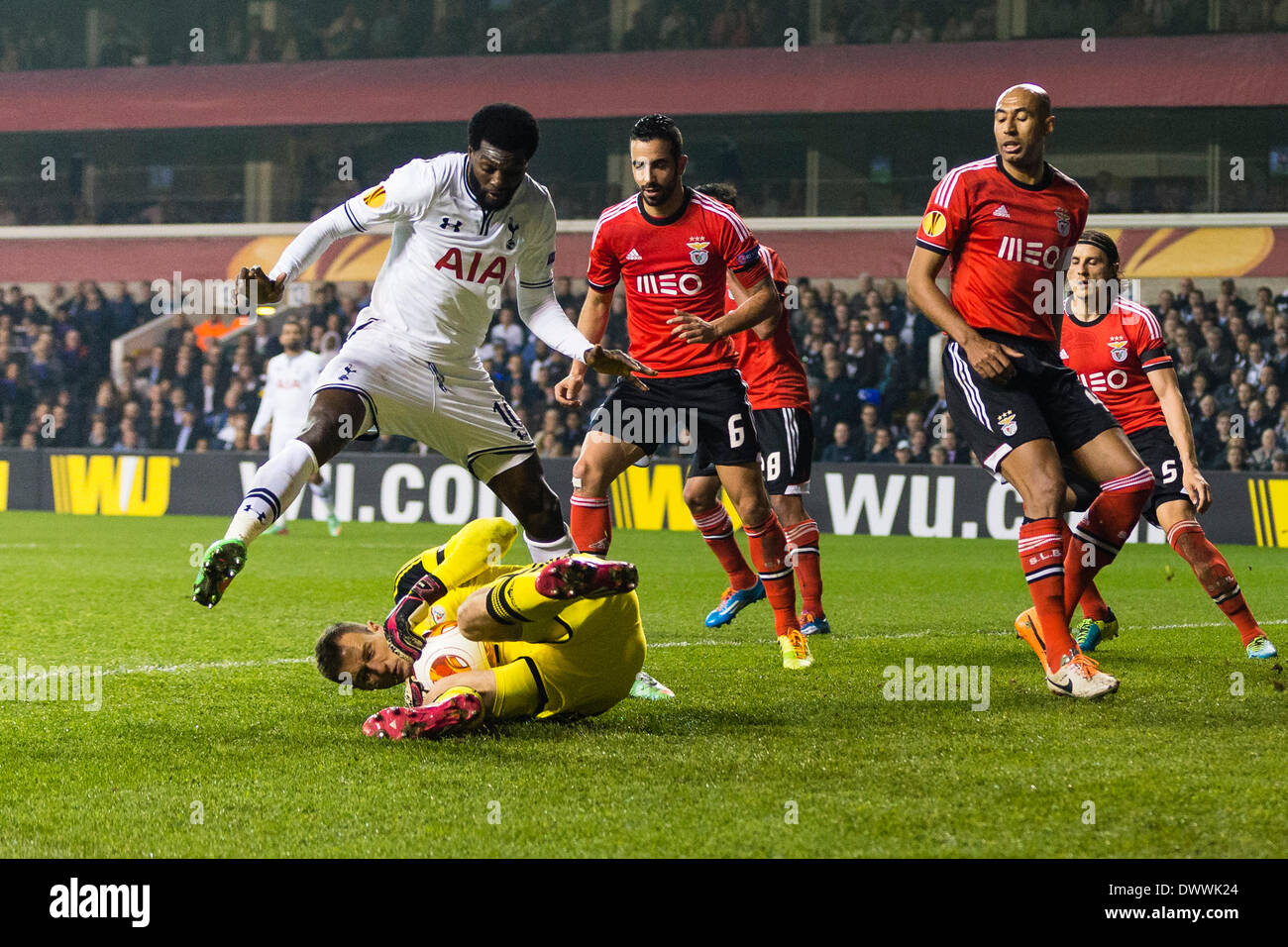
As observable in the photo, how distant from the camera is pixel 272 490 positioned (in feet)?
15.8

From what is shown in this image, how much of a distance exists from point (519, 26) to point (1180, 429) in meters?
22.2

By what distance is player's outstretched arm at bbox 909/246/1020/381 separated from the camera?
5551 mm

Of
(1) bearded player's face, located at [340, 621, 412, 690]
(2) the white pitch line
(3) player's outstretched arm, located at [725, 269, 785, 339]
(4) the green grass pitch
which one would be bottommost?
(2) the white pitch line

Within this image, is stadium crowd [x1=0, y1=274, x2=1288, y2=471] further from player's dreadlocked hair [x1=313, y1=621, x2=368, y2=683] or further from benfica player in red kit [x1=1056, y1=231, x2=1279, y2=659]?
player's dreadlocked hair [x1=313, y1=621, x2=368, y2=683]

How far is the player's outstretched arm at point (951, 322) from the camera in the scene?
5.55 metres

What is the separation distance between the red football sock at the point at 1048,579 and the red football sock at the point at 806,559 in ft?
7.66

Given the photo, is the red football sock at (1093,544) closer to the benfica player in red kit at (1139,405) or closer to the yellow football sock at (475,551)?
the benfica player in red kit at (1139,405)

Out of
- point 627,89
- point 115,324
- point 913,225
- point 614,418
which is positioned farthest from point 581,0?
point 614,418

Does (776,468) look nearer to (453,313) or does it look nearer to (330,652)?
(453,313)

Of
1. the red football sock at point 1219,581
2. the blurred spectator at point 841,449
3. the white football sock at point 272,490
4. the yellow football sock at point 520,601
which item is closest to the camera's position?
the yellow football sock at point 520,601

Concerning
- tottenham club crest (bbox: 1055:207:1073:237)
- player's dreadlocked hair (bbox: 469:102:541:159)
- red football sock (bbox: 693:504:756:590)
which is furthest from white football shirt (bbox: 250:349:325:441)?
tottenham club crest (bbox: 1055:207:1073:237)

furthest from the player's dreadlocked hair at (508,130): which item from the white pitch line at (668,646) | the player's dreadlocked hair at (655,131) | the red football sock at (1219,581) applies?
the red football sock at (1219,581)

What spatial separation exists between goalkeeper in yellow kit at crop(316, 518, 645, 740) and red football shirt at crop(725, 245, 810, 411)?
126 inches
